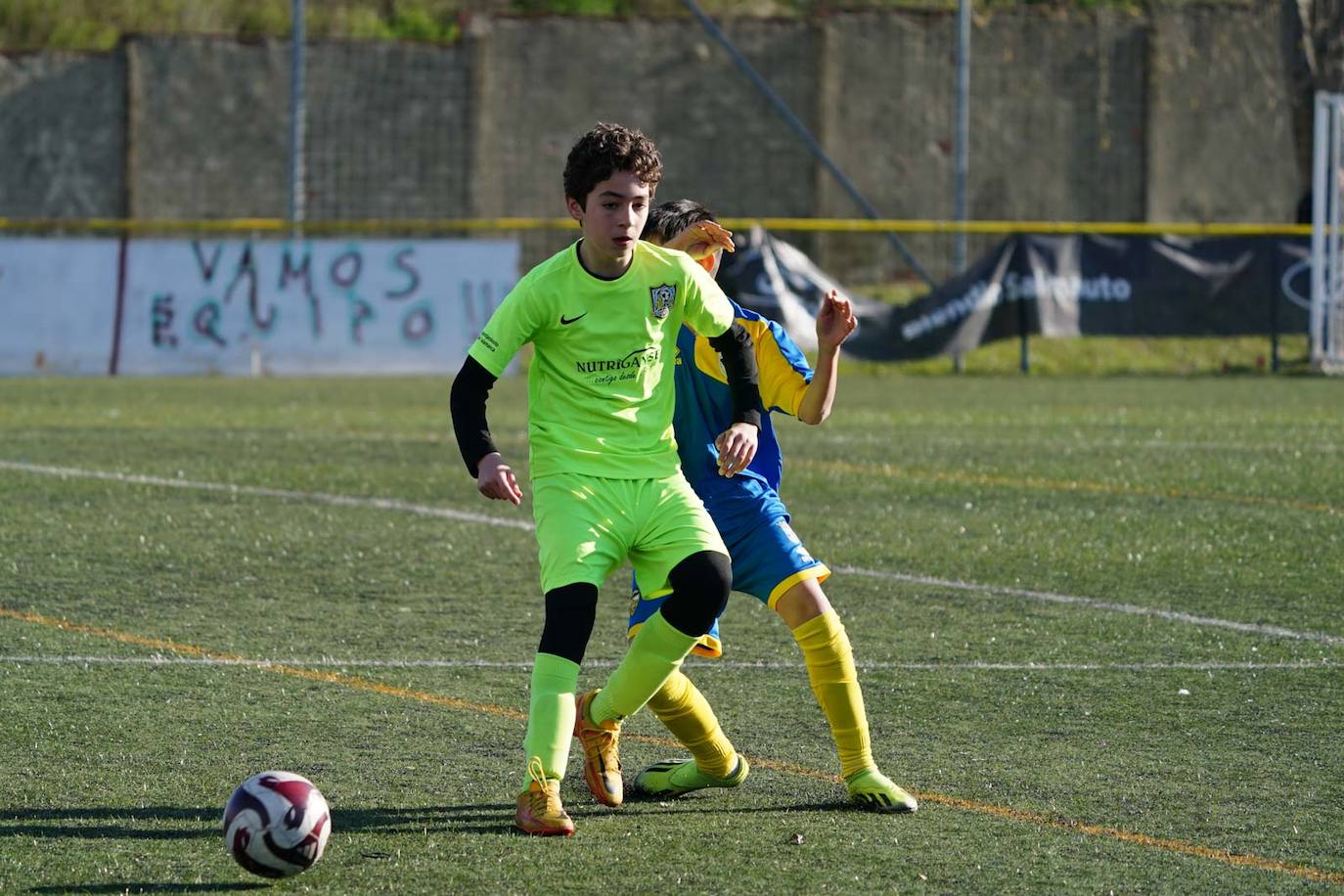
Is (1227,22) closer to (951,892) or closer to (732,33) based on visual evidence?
(732,33)

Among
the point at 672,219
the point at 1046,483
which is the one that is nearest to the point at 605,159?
the point at 672,219

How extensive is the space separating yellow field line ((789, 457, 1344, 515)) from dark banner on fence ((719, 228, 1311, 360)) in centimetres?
897

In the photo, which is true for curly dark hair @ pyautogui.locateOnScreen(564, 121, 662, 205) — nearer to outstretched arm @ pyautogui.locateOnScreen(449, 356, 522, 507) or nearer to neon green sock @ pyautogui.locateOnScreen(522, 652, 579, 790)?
outstretched arm @ pyautogui.locateOnScreen(449, 356, 522, 507)

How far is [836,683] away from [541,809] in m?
0.83

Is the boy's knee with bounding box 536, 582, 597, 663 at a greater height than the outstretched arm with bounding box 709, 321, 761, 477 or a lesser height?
lesser

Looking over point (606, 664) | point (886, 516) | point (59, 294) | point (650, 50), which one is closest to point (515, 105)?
point (650, 50)

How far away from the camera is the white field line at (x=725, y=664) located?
6301 mm

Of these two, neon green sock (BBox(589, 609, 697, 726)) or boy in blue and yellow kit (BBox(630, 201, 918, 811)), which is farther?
boy in blue and yellow kit (BBox(630, 201, 918, 811))

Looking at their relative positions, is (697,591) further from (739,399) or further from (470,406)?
(470,406)

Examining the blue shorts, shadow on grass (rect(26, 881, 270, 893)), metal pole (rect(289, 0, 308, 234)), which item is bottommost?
shadow on grass (rect(26, 881, 270, 893))

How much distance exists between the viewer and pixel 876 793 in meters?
4.68

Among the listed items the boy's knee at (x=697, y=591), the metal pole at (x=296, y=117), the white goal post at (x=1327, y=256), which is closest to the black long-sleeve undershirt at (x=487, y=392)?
the boy's knee at (x=697, y=591)

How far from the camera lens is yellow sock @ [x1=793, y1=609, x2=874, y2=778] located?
4.82m

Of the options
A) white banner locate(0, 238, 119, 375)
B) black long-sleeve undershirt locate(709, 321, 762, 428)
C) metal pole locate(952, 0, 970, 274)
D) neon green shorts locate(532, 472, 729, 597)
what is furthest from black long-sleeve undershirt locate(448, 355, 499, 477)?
metal pole locate(952, 0, 970, 274)
